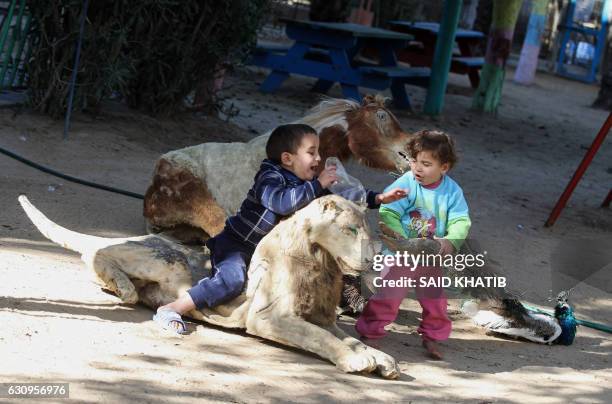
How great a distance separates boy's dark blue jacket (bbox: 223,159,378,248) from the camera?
14.1 ft

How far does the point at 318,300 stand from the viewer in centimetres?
425

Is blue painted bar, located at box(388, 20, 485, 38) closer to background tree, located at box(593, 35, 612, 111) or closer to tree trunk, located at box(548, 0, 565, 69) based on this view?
background tree, located at box(593, 35, 612, 111)

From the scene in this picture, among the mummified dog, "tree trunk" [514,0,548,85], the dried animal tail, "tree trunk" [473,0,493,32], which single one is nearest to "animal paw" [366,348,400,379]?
the mummified dog

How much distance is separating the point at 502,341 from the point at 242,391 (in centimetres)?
199

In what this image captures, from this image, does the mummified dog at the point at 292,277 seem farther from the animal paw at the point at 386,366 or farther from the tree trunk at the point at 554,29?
the tree trunk at the point at 554,29

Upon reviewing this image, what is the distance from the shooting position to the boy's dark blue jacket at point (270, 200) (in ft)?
14.1

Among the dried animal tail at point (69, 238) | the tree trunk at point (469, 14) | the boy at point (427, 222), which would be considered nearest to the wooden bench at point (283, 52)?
the dried animal tail at point (69, 238)

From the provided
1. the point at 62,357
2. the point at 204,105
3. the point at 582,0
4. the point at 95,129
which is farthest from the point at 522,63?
the point at 62,357

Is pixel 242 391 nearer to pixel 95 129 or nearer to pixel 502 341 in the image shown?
pixel 502 341

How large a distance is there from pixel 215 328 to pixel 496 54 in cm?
1054

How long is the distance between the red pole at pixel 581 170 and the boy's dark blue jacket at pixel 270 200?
12.8 ft

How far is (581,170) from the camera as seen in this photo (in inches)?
312

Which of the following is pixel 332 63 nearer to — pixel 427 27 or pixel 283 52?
pixel 283 52

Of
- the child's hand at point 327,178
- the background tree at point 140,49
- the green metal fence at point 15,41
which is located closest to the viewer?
the child's hand at point 327,178
